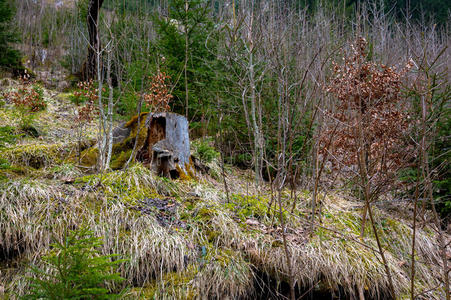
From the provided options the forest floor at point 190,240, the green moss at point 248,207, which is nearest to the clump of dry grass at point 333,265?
the forest floor at point 190,240

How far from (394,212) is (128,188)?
3.72 metres

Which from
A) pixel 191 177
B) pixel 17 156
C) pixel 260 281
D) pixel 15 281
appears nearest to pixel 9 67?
pixel 17 156

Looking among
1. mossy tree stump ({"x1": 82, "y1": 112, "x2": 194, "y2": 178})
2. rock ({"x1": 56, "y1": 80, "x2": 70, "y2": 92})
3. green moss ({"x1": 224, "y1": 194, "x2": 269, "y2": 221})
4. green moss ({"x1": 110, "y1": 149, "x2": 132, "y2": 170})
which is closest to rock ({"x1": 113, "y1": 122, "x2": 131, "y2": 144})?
mossy tree stump ({"x1": 82, "y1": 112, "x2": 194, "y2": 178})

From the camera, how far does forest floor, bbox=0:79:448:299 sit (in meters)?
2.26

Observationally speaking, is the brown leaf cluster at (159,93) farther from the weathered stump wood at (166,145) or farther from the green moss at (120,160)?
the green moss at (120,160)

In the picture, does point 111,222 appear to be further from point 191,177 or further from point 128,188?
point 191,177

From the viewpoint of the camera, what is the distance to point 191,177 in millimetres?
3734

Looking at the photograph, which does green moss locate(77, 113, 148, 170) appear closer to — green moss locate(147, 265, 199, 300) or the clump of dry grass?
green moss locate(147, 265, 199, 300)

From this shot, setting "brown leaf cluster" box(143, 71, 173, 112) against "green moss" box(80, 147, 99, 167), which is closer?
"green moss" box(80, 147, 99, 167)

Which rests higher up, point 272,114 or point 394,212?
point 272,114

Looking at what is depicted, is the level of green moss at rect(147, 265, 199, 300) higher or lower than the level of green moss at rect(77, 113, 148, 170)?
lower

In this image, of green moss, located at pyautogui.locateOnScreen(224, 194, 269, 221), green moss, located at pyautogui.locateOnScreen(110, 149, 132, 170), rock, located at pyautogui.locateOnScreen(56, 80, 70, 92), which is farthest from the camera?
rock, located at pyautogui.locateOnScreen(56, 80, 70, 92)

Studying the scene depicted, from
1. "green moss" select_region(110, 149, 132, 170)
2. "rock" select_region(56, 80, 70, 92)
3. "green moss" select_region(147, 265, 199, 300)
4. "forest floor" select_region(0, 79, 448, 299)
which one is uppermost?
"rock" select_region(56, 80, 70, 92)

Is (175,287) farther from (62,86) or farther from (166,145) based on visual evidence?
(62,86)
